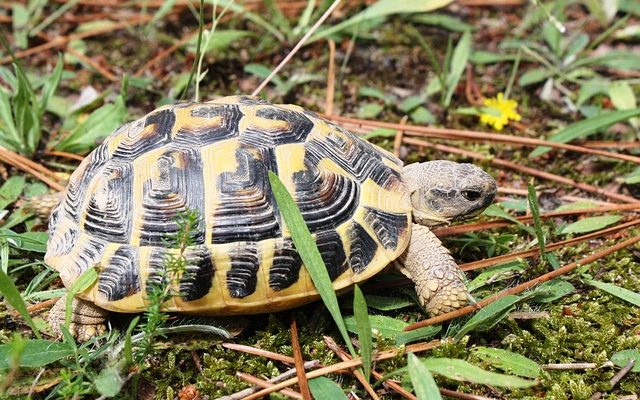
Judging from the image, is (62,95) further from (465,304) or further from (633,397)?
(633,397)

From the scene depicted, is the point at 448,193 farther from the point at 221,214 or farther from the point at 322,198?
the point at 221,214

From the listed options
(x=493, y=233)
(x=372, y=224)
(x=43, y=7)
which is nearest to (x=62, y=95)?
(x=43, y=7)

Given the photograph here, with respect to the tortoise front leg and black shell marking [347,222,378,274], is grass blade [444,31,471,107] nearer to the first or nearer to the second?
the tortoise front leg

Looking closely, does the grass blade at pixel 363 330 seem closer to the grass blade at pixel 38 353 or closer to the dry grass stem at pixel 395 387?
the dry grass stem at pixel 395 387

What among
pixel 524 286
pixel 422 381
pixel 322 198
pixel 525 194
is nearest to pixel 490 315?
pixel 524 286

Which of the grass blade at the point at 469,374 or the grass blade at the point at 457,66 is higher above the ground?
the grass blade at the point at 457,66

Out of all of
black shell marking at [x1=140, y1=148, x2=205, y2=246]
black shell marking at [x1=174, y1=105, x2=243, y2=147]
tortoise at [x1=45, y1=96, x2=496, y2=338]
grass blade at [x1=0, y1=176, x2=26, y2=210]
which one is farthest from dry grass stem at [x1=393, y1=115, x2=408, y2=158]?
grass blade at [x1=0, y1=176, x2=26, y2=210]

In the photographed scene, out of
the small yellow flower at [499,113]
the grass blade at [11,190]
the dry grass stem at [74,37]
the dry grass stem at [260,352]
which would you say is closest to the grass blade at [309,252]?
the dry grass stem at [260,352]
